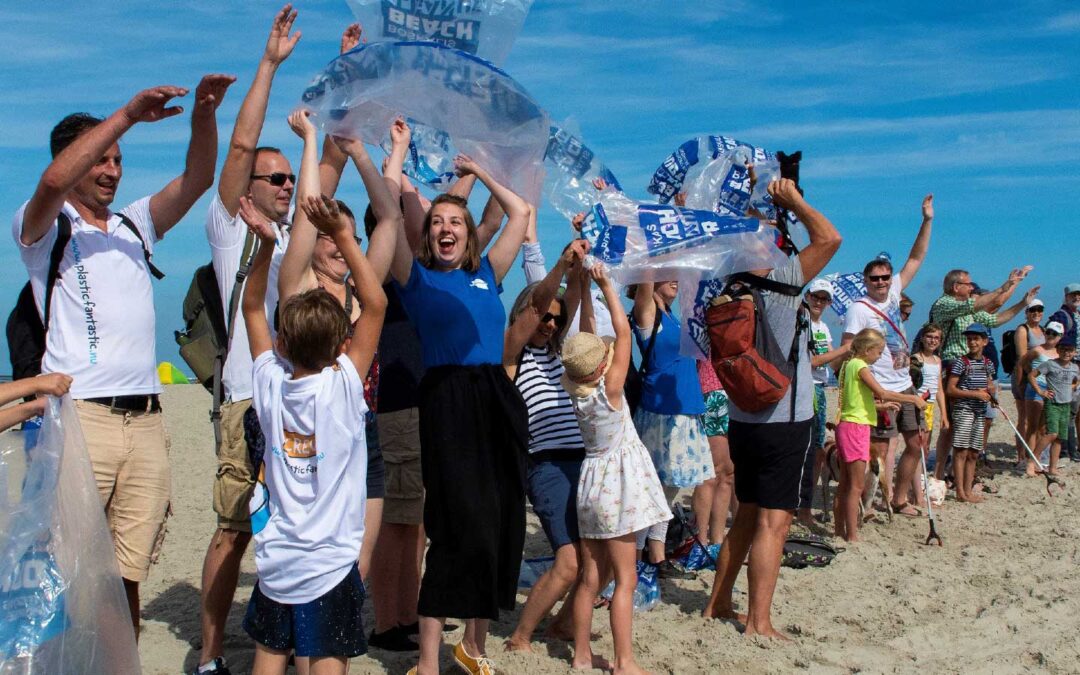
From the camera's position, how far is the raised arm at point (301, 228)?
3434 mm

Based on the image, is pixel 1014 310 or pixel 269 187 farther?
pixel 1014 310

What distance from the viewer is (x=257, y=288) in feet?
11.0

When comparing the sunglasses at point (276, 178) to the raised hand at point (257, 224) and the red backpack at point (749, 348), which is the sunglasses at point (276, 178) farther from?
the red backpack at point (749, 348)

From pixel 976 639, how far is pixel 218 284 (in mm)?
3732

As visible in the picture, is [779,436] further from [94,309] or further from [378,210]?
[94,309]

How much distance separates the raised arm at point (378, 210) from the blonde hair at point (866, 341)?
4.24 metres

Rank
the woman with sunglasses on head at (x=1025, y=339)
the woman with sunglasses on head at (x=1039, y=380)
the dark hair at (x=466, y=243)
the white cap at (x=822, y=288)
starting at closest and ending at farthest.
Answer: the dark hair at (x=466, y=243), the white cap at (x=822, y=288), the woman with sunglasses on head at (x=1039, y=380), the woman with sunglasses on head at (x=1025, y=339)

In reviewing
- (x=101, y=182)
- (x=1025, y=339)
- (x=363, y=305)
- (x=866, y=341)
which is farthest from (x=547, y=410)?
(x=1025, y=339)

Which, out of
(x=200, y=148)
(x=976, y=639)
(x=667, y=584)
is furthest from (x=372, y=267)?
(x=976, y=639)

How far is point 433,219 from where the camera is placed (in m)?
3.95

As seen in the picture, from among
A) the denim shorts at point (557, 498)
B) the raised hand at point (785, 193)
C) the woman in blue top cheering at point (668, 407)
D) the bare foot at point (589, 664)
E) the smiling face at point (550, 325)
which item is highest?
the raised hand at point (785, 193)

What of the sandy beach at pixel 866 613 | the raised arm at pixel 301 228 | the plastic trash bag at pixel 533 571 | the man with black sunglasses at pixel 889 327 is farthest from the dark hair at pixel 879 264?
the raised arm at pixel 301 228

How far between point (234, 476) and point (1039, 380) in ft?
29.4

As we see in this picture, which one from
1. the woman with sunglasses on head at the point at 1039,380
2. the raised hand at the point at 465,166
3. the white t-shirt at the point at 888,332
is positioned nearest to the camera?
the raised hand at the point at 465,166
